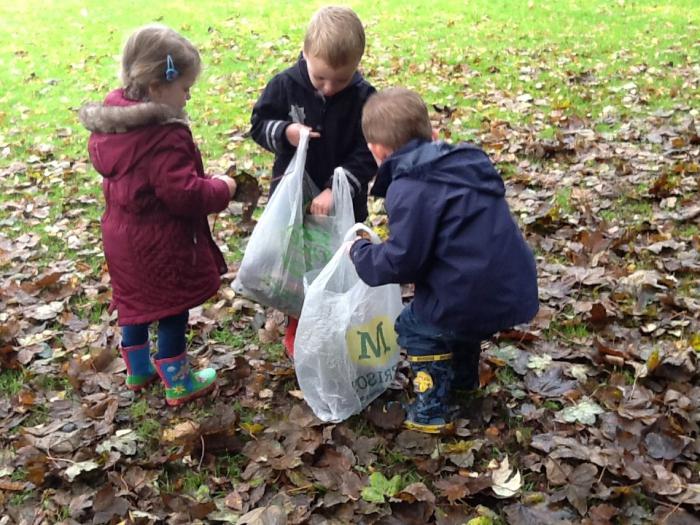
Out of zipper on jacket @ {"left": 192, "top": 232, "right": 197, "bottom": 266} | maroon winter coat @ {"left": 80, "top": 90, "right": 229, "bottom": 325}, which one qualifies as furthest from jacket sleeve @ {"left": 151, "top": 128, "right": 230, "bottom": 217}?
zipper on jacket @ {"left": 192, "top": 232, "right": 197, "bottom": 266}

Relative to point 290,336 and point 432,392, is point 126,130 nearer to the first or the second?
point 290,336

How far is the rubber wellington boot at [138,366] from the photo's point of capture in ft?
9.55

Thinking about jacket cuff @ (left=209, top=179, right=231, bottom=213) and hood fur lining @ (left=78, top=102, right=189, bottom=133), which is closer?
hood fur lining @ (left=78, top=102, right=189, bottom=133)

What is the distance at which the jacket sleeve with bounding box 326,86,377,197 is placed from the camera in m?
2.90

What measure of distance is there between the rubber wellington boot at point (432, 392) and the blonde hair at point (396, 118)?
0.81 m

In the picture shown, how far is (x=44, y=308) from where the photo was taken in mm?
3609

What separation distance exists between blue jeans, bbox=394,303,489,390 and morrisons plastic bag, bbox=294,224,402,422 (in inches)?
4.5

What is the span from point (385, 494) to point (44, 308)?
225 cm

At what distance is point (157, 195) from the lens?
250 cm

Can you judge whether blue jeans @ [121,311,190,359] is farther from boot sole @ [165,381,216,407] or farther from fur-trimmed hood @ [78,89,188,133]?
A: fur-trimmed hood @ [78,89,188,133]

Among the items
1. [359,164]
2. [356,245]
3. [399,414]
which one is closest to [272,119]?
[359,164]

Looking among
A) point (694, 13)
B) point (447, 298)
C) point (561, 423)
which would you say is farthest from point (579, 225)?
point (694, 13)

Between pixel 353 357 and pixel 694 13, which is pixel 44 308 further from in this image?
pixel 694 13

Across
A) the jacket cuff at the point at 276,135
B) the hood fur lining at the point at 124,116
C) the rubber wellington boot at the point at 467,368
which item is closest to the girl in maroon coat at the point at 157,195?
the hood fur lining at the point at 124,116
